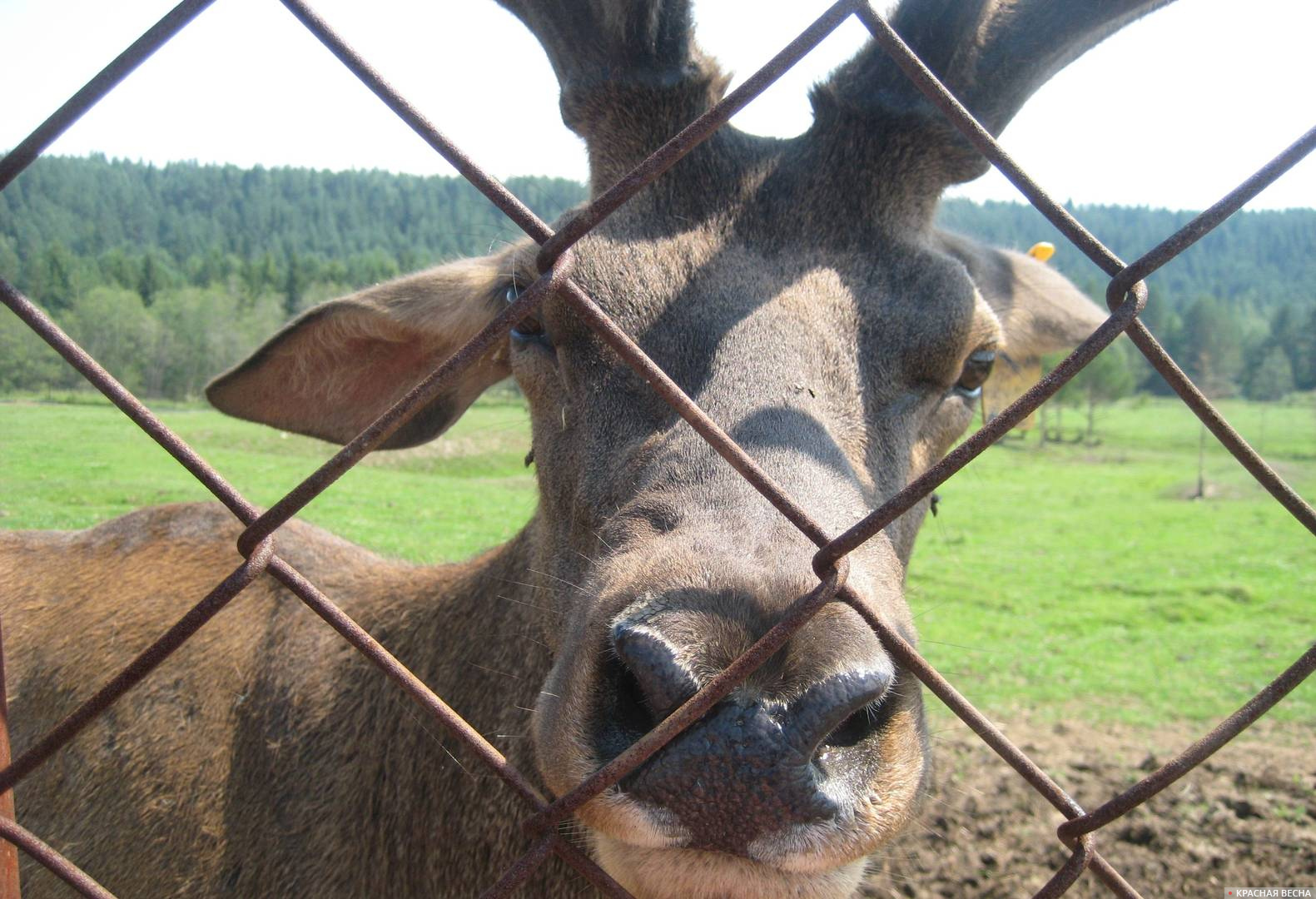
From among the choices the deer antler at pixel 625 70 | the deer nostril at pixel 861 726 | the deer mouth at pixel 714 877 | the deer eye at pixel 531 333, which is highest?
the deer antler at pixel 625 70

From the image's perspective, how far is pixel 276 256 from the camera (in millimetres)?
106938

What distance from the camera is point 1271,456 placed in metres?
56.1

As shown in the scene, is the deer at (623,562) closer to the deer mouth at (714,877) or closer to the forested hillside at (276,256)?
the deer mouth at (714,877)

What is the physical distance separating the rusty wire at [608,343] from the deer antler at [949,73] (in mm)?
1758

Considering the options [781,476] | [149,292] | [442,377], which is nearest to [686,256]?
[781,476]

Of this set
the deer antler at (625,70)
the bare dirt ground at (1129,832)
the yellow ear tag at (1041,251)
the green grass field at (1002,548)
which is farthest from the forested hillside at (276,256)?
the bare dirt ground at (1129,832)

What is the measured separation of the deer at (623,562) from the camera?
1699mm

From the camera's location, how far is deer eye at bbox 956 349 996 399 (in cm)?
329

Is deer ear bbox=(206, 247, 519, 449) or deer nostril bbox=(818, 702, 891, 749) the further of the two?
deer ear bbox=(206, 247, 519, 449)

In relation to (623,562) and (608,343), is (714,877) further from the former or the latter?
(608,343)

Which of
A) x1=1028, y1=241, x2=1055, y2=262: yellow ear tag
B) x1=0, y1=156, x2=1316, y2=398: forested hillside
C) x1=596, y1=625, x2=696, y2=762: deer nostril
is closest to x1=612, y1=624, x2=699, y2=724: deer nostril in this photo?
x1=596, y1=625, x2=696, y2=762: deer nostril

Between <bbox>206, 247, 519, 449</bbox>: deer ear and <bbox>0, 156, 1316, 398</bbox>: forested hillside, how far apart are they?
0.44 m

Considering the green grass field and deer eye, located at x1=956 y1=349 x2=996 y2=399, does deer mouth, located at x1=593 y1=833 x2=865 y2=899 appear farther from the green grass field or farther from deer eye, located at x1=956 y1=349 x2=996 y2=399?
deer eye, located at x1=956 y1=349 x2=996 y2=399

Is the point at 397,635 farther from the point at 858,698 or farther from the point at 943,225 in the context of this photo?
the point at 943,225
